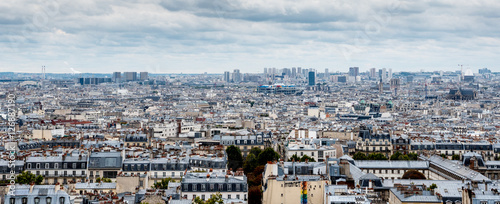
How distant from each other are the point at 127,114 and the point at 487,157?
3606 inches

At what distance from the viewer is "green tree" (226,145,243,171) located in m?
55.3

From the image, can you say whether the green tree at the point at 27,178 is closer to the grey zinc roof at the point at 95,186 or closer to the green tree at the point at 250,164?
the grey zinc roof at the point at 95,186

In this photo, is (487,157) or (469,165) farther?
(487,157)

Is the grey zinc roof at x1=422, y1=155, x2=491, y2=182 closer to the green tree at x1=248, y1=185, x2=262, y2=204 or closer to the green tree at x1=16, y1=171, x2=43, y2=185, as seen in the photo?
→ the green tree at x1=248, y1=185, x2=262, y2=204

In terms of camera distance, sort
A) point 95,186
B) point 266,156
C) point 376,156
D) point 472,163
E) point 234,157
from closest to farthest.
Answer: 1. point 95,186
2. point 472,163
3. point 266,156
4. point 234,157
5. point 376,156

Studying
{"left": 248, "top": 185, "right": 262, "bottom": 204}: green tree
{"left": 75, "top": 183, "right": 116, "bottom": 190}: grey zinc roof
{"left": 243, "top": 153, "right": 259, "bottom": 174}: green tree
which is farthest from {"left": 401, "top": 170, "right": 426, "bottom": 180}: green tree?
{"left": 75, "top": 183, "right": 116, "bottom": 190}: grey zinc roof

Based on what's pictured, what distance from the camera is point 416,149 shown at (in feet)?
207

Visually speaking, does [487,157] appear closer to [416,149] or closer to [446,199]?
[416,149]

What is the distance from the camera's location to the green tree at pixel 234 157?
55281 mm

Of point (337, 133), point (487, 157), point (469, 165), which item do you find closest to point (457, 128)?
point (337, 133)

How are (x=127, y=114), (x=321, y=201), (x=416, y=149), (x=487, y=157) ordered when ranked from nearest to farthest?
1. (x=321, y=201)
2. (x=487, y=157)
3. (x=416, y=149)
4. (x=127, y=114)

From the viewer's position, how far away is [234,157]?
56.5 metres

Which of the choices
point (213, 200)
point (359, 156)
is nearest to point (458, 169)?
point (359, 156)

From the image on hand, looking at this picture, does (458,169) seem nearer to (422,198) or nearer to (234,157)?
(422,198)
